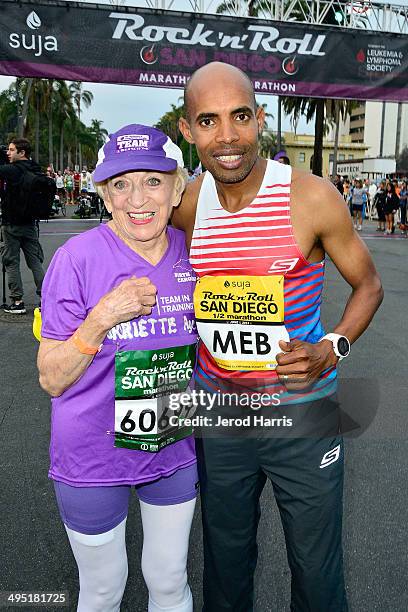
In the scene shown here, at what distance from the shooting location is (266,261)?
6.40 ft

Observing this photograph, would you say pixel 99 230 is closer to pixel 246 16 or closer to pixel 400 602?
pixel 400 602

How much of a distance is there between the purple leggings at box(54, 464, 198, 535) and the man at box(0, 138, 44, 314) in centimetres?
605

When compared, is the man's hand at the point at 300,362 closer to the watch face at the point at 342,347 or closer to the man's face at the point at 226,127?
the watch face at the point at 342,347

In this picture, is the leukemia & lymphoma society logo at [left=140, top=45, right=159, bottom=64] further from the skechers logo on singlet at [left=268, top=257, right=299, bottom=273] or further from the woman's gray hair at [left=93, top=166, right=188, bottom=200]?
the skechers logo on singlet at [left=268, top=257, right=299, bottom=273]

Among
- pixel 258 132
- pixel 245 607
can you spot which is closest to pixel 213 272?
pixel 258 132

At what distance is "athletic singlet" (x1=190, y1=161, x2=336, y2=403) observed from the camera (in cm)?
195

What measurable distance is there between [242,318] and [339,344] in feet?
1.15

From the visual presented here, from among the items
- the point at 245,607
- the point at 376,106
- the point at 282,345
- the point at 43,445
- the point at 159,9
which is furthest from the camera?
the point at 376,106

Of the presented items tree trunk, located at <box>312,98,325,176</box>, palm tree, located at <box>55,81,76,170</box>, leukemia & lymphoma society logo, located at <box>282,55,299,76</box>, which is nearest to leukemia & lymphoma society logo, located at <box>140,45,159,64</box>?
leukemia & lymphoma society logo, located at <box>282,55,299,76</box>

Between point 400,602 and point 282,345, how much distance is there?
1541 millimetres

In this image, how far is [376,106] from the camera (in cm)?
11738

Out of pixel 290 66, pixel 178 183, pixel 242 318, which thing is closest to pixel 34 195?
pixel 290 66

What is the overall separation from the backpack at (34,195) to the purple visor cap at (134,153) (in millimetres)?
5775

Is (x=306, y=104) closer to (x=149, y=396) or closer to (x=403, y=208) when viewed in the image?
(x=403, y=208)
